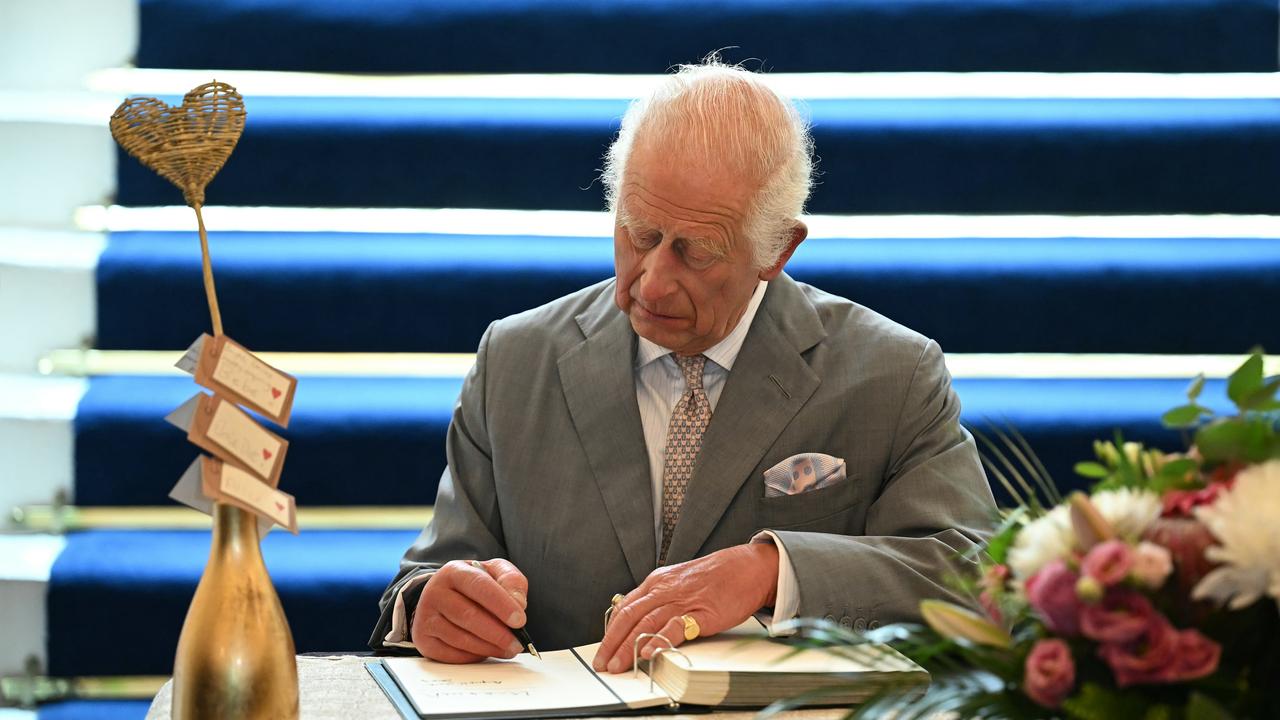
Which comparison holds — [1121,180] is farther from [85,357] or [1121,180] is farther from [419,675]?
[85,357]

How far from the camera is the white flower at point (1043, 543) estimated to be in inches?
43.5

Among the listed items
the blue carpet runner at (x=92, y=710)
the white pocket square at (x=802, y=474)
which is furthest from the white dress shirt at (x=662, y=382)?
the blue carpet runner at (x=92, y=710)

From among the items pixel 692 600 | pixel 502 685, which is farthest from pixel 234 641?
pixel 692 600

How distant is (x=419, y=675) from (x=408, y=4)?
194cm

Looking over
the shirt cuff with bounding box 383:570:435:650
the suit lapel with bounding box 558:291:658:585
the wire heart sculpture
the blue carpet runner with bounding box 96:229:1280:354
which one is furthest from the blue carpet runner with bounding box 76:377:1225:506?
the wire heart sculpture

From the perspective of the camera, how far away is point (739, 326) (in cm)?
230

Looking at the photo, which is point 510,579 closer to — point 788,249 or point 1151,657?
point 788,249

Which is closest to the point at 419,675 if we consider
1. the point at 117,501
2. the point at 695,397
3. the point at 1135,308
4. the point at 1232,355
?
the point at 695,397

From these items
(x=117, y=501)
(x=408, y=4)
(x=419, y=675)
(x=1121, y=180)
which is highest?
(x=408, y=4)

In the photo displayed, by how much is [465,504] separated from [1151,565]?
1369mm

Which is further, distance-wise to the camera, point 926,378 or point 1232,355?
point 1232,355

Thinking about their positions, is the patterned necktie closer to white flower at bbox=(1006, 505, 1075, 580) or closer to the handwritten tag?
the handwritten tag

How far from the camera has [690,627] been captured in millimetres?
1721

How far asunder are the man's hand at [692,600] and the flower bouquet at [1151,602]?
0.57 meters
